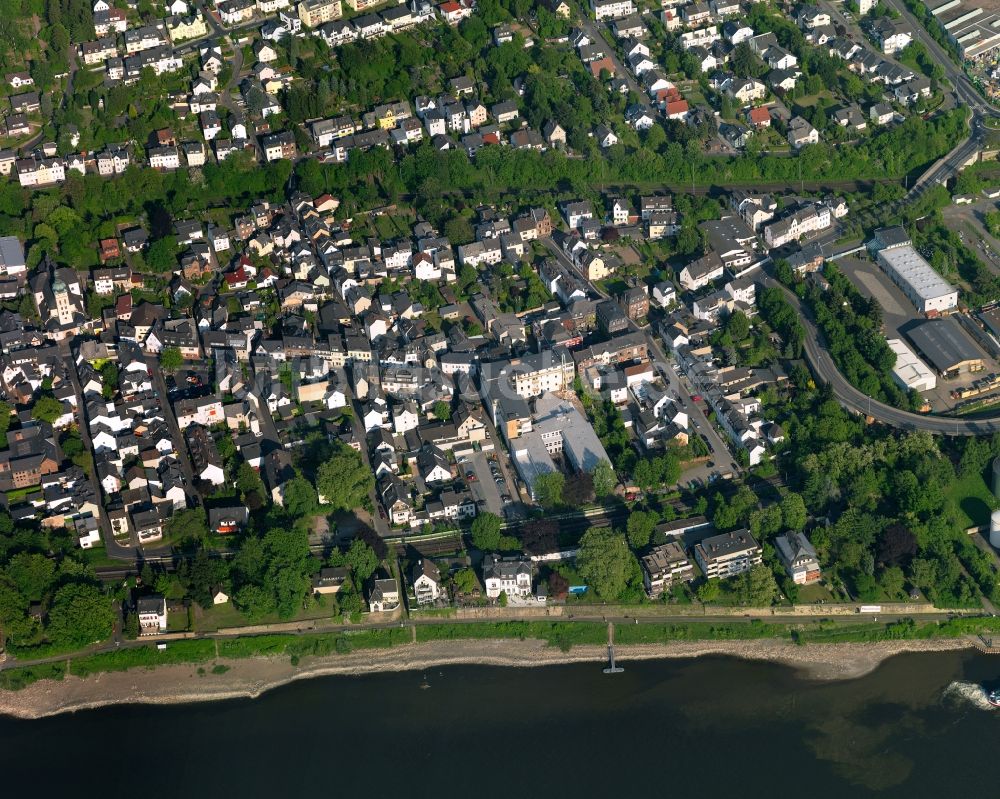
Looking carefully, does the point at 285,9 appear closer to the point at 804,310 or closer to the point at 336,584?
the point at 804,310

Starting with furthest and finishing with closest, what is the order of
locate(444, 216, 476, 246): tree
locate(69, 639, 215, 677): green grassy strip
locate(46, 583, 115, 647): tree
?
Result: 1. locate(444, 216, 476, 246): tree
2. locate(69, 639, 215, 677): green grassy strip
3. locate(46, 583, 115, 647): tree

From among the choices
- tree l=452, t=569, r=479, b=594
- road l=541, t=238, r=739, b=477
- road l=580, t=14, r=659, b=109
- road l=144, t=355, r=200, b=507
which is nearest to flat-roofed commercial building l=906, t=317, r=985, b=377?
road l=541, t=238, r=739, b=477

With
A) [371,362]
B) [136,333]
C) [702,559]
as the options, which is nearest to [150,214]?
[136,333]

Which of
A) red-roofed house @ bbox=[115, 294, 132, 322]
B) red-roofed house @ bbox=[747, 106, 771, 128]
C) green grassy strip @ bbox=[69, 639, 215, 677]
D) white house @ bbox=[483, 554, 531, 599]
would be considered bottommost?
green grassy strip @ bbox=[69, 639, 215, 677]

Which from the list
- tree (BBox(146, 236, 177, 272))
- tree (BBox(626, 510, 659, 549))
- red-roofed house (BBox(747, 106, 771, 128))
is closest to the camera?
tree (BBox(626, 510, 659, 549))

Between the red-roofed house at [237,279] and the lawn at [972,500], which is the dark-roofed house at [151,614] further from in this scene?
the lawn at [972,500]

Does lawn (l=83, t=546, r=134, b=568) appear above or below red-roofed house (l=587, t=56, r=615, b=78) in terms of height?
below

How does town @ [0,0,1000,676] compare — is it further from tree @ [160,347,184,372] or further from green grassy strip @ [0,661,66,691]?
green grassy strip @ [0,661,66,691]

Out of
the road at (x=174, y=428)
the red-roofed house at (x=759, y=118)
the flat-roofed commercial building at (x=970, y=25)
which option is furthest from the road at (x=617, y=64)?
the road at (x=174, y=428)
